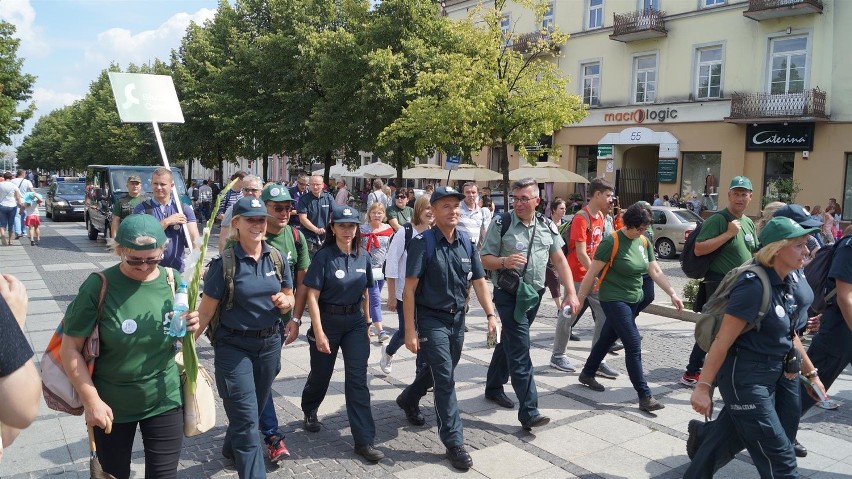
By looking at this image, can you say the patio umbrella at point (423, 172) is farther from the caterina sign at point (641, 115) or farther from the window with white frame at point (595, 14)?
the window with white frame at point (595, 14)

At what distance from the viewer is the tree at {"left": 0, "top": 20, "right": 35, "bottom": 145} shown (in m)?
27.9

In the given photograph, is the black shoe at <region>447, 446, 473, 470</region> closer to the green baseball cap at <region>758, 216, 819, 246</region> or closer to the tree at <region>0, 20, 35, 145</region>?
the green baseball cap at <region>758, 216, 819, 246</region>

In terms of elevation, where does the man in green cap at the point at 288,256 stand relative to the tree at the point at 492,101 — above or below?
below

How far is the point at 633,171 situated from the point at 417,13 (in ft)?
39.0

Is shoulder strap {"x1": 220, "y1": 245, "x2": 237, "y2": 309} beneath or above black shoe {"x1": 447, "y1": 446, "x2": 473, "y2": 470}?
above

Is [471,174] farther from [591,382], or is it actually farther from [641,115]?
[591,382]

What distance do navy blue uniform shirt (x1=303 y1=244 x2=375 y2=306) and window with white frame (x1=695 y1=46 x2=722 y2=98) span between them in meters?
23.3

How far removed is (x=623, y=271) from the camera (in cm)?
563

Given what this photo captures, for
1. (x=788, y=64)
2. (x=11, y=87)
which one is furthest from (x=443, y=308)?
(x=11, y=87)

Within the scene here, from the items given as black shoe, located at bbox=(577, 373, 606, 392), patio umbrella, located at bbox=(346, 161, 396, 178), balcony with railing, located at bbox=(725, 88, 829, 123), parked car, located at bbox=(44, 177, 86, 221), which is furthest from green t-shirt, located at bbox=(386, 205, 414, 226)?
parked car, located at bbox=(44, 177, 86, 221)

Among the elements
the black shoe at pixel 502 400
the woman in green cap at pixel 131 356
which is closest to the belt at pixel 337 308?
the woman in green cap at pixel 131 356

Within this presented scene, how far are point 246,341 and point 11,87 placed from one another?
32941mm

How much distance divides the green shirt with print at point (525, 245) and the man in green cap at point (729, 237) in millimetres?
1511

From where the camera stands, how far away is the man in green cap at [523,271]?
4910 millimetres
